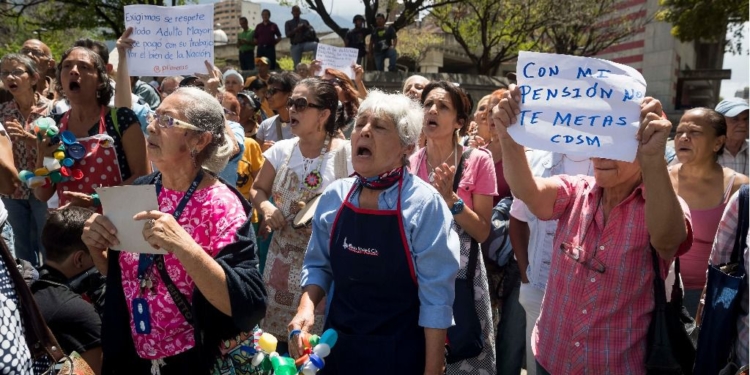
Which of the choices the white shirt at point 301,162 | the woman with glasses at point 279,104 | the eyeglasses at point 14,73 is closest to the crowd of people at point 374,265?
the white shirt at point 301,162

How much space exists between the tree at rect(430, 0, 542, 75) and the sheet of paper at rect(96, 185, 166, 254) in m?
22.1

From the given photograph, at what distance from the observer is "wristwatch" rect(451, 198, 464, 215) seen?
129 inches

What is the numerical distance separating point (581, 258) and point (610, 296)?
0.59ft

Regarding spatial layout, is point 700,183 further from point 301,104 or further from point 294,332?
point 294,332

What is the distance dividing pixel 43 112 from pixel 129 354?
3141 mm

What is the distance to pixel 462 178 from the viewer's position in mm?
3590

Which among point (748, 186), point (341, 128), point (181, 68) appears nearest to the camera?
point (748, 186)

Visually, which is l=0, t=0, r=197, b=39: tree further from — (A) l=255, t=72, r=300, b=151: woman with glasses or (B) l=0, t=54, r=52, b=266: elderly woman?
(B) l=0, t=54, r=52, b=266: elderly woman

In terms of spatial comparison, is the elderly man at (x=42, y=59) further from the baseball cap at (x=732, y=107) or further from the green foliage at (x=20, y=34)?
the green foliage at (x=20, y=34)

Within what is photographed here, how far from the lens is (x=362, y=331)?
259cm

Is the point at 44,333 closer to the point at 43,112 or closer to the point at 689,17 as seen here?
the point at 43,112

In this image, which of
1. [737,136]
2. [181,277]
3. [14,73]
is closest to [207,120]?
[181,277]

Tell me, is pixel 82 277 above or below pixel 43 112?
below

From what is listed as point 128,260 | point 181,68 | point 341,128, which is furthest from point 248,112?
point 128,260
